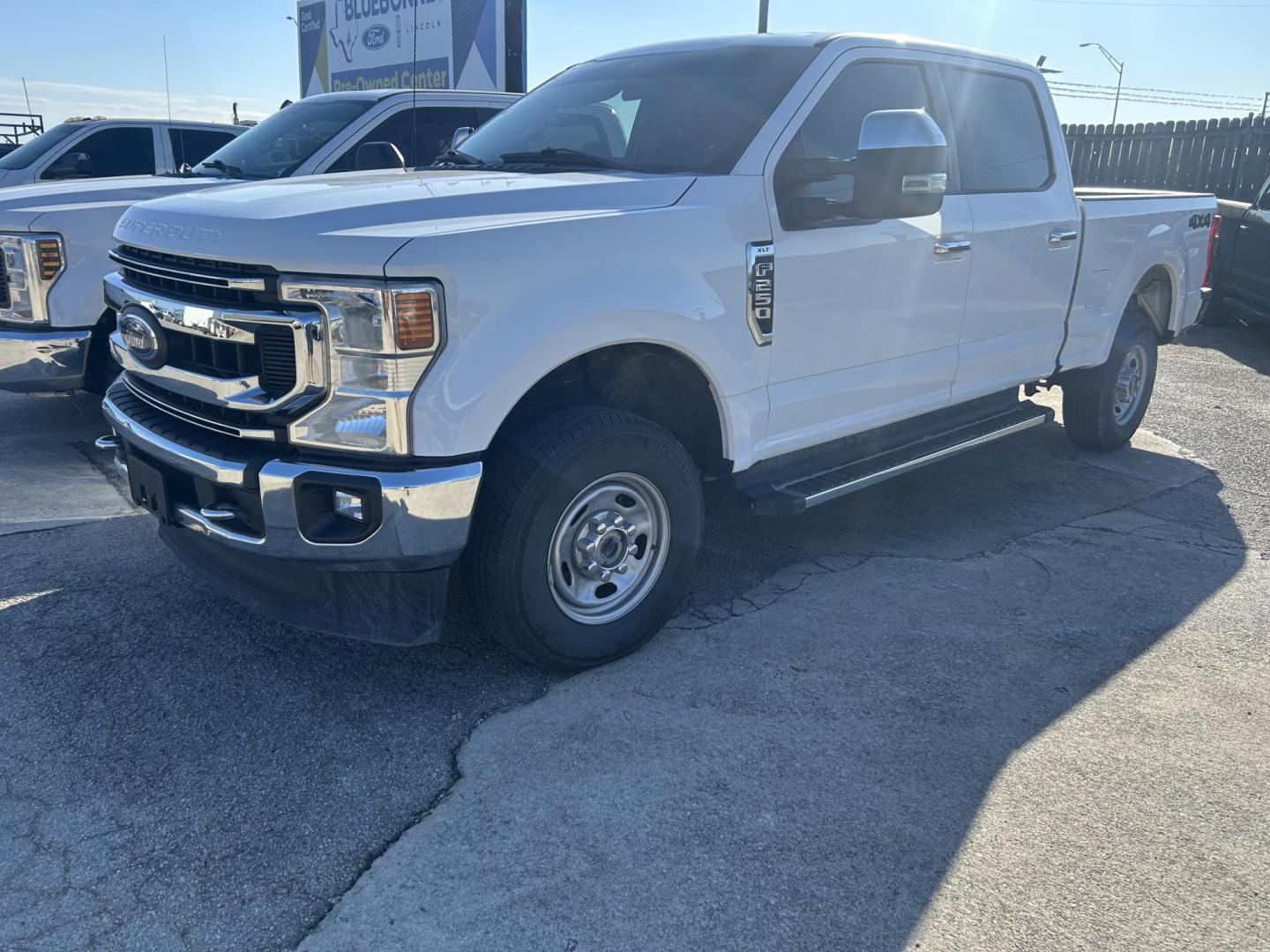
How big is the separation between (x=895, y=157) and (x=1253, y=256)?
330 inches

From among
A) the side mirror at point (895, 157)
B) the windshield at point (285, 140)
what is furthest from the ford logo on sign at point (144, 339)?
the windshield at point (285, 140)

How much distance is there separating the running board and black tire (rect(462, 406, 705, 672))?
1.20ft

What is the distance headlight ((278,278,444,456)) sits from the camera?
272 centimetres

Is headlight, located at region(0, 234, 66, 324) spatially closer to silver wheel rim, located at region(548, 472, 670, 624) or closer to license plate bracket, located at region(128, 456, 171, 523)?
license plate bracket, located at region(128, 456, 171, 523)

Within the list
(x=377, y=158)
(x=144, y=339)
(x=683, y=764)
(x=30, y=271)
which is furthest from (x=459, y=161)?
(x=683, y=764)

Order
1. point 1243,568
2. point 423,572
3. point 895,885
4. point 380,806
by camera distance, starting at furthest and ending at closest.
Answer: point 1243,568, point 423,572, point 380,806, point 895,885

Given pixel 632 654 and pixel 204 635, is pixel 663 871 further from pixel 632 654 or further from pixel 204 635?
pixel 204 635

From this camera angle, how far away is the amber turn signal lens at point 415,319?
2711 mm

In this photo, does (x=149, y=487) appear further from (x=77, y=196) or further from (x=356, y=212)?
(x=77, y=196)

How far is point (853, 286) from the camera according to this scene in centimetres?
393

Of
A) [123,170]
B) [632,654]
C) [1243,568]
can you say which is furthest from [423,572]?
[123,170]

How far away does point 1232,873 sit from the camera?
2.56m

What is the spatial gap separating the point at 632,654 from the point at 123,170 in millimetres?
7378

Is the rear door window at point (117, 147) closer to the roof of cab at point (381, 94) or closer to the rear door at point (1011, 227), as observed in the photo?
the roof of cab at point (381, 94)
